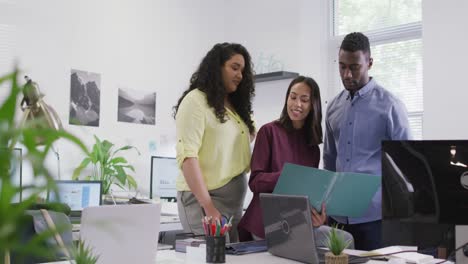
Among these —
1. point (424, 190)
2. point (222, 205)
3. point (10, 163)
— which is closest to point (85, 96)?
point (222, 205)

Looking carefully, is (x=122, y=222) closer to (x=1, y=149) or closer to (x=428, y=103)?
(x=1, y=149)

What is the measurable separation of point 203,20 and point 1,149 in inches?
218

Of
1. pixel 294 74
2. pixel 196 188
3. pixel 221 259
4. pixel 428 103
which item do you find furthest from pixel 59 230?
pixel 294 74

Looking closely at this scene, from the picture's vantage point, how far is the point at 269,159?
7.39 ft

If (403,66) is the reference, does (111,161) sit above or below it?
below

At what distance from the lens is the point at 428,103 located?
421 centimetres

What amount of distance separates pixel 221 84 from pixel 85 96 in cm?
248

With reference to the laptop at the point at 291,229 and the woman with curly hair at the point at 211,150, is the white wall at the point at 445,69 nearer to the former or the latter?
the woman with curly hair at the point at 211,150

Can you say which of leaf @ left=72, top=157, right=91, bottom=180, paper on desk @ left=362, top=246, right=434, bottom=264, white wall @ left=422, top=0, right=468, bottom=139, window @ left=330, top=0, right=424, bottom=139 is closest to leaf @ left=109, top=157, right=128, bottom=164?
leaf @ left=72, top=157, right=91, bottom=180

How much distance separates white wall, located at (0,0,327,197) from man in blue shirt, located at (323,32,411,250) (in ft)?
8.16

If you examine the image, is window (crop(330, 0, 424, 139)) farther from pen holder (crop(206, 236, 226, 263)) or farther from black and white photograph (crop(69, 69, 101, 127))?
pen holder (crop(206, 236, 226, 263))

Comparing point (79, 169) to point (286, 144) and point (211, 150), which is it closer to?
point (211, 150)

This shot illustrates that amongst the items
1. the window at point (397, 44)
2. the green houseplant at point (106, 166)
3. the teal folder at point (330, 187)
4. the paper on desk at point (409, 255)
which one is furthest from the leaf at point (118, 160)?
the paper on desk at point (409, 255)

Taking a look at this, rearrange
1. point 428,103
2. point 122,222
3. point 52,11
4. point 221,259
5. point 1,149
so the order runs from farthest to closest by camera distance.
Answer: point 52,11
point 428,103
point 221,259
point 122,222
point 1,149
